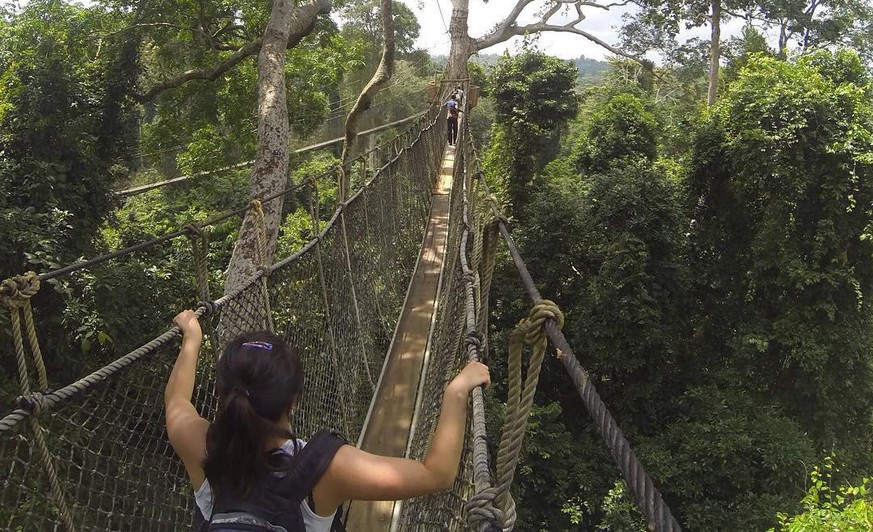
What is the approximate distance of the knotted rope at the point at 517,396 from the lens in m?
0.81

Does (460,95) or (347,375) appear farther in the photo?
(460,95)

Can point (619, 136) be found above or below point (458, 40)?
below

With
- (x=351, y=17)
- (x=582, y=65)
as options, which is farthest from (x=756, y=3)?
(x=582, y=65)

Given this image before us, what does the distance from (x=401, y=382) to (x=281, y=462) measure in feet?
7.58

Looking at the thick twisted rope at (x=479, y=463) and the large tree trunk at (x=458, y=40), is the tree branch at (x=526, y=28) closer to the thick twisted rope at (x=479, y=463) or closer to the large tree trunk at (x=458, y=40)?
the large tree trunk at (x=458, y=40)

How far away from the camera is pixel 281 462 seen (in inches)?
29.5

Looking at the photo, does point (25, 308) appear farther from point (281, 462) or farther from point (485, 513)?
point (485, 513)

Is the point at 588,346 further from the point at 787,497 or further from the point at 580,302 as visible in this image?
the point at 787,497

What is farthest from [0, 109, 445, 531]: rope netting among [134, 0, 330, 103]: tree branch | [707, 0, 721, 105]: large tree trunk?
[707, 0, 721, 105]: large tree trunk

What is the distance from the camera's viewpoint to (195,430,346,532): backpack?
72 centimetres

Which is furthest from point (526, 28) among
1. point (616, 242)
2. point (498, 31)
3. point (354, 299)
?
point (354, 299)

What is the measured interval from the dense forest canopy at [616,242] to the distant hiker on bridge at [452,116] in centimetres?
143

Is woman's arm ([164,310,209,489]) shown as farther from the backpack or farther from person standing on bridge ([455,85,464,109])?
person standing on bridge ([455,85,464,109])

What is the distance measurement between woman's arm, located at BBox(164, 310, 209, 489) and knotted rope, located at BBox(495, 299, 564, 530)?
0.38 m
